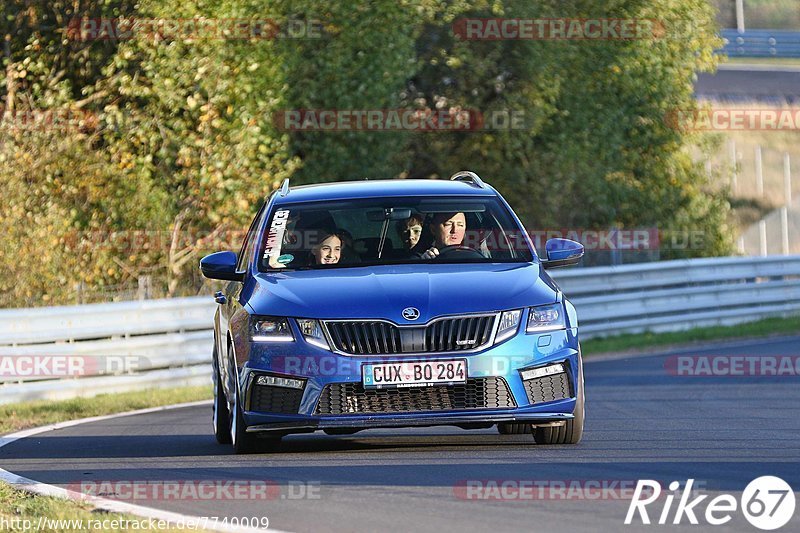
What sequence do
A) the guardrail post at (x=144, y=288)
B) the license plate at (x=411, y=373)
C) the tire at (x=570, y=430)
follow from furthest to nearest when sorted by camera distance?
the guardrail post at (x=144, y=288), the tire at (x=570, y=430), the license plate at (x=411, y=373)

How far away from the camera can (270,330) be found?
31.9ft

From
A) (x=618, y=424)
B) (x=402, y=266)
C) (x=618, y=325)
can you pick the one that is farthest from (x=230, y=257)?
(x=618, y=325)

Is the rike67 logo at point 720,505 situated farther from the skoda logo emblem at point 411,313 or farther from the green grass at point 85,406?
the green grass at point 85,406

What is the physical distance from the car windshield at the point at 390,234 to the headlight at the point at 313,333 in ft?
3.07

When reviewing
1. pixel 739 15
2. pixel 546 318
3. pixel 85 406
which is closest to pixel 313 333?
pixel 546 318

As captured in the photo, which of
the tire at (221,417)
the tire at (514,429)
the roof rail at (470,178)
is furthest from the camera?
the roof rail at (470,178)

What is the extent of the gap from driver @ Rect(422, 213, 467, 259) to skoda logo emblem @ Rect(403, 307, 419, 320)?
3.66ft

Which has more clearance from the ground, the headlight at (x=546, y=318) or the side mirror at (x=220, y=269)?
the side mirror at (x=220, y=269)

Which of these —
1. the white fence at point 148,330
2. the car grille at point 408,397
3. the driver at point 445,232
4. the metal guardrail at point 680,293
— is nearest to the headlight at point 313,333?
the car grille at point 408,397

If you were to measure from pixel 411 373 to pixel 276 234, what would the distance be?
75.2 inches

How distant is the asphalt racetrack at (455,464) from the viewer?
23.9 feet

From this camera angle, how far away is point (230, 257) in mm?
11070

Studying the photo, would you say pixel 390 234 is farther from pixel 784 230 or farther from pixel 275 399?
pixel 784 230

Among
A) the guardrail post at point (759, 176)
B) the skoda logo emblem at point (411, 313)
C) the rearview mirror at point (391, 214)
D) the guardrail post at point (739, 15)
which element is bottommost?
the guardrail post at point (759, 176)
